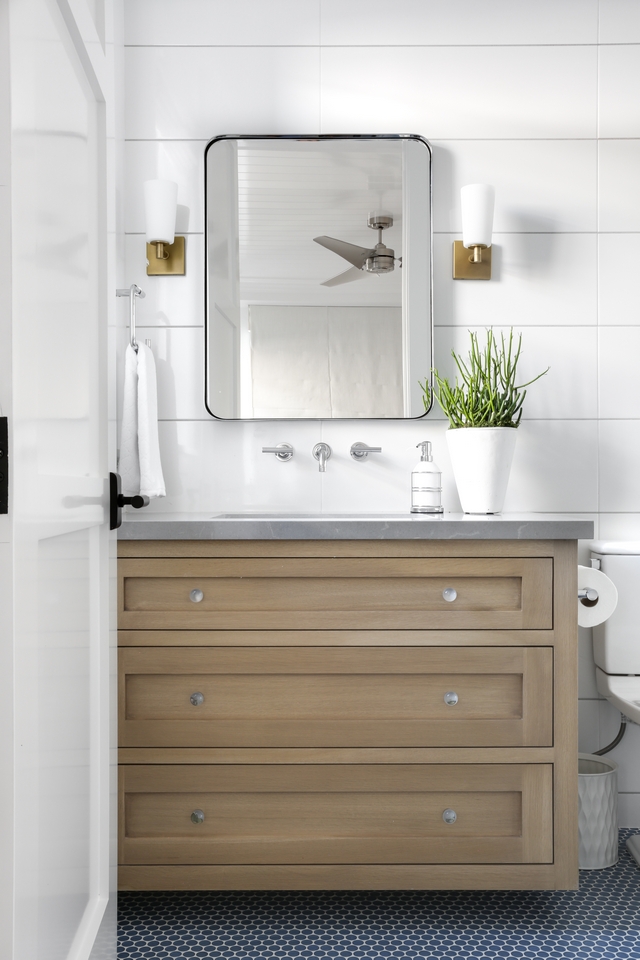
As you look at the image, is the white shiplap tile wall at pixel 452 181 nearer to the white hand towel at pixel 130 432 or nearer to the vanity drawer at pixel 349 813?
the white hand towel at pixel 130 432

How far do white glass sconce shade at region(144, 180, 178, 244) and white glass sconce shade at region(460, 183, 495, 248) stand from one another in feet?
2.66

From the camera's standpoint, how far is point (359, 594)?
1680 mm

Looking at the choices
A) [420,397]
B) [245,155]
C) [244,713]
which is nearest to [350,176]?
[245,155]

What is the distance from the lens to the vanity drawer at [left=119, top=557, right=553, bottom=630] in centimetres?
167

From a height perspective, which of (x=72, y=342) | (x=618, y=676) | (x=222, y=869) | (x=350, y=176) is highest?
(x=350, y=176)

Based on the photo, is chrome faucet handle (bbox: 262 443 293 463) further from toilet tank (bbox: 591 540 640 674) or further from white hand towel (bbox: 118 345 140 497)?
toilet tank (bbox: 591 540 640 674)

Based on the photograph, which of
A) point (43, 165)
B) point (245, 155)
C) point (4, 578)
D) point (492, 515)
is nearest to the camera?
point (4, 578)

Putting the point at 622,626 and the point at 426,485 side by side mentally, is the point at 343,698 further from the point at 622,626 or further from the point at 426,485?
the point at 622,626

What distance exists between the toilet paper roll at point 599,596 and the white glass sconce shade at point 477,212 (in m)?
0.95

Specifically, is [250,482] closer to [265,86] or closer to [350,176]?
[350,176]

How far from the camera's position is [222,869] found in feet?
5.45

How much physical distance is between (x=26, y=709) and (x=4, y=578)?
0.54 ft

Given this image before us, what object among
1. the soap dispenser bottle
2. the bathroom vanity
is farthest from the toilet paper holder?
the soap dispenser bottle

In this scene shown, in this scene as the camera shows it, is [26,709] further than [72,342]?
No
